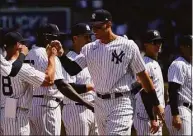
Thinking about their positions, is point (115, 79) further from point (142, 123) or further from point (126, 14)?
point (126, 14)

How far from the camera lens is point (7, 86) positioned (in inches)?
258

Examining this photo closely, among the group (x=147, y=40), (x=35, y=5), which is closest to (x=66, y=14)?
(x=35, y=5)

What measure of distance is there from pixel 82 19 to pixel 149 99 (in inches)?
415

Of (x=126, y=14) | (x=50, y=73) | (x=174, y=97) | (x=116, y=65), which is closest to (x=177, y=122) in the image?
(x=174, y=97)

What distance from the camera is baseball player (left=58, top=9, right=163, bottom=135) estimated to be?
6.75 m

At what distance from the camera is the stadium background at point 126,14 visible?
1653cm

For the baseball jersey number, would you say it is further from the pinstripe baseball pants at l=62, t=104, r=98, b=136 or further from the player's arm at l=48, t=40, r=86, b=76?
the pinstripe baseball pants at l=62, t=104, r=98, b=136

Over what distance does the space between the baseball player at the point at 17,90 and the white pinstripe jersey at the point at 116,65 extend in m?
0.46

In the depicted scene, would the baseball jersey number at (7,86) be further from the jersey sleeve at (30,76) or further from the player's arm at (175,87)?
the player's arm at (175,87)

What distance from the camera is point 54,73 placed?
6660 millimetres

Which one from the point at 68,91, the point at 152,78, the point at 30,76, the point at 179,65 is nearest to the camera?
the point at 30,76

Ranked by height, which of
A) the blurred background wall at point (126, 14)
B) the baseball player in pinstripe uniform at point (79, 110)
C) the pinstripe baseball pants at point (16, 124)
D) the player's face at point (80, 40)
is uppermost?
the blurred background wall at point (126, 14)

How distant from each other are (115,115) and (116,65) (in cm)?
46

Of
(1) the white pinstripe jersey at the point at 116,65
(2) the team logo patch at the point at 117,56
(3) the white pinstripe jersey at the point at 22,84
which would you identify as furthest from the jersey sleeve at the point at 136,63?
(3) the white pinstripe jersey at the point at 22,84
